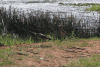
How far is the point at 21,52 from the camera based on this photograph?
8008mm

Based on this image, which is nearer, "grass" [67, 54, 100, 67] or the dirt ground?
"grass" [67, 54, 100, 67]

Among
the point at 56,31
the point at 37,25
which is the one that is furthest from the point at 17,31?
the point at 56,31

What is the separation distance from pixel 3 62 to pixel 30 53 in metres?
1.60

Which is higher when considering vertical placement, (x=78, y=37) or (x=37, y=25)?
(x=37, y=25)

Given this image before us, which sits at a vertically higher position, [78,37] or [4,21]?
[4,21]

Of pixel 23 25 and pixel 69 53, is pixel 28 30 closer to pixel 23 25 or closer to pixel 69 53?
pixel 23 25

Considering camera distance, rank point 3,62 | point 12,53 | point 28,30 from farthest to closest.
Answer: point 28,30, point 12,53, point 3,62

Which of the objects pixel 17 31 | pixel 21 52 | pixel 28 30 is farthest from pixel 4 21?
pixel 21 52

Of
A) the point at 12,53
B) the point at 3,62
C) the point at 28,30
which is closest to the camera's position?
the point at 3,62

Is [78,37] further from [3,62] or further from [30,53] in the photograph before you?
[3,62]

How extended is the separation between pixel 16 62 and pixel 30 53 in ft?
4.28

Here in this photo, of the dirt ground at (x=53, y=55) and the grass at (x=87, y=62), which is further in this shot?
the dirt ground at (x=53, y=55)

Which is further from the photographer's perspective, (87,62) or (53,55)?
(53,55)

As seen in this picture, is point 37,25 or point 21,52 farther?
point 37,25
